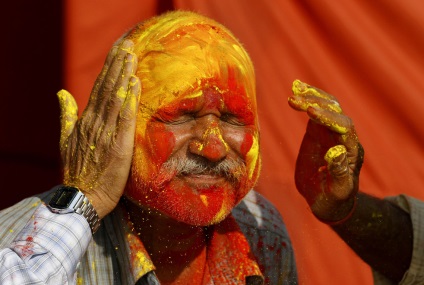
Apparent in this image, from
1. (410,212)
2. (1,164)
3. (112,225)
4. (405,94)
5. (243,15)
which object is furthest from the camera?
(1,164)

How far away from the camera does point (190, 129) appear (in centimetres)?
214

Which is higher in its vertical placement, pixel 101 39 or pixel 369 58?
pixel 369 58

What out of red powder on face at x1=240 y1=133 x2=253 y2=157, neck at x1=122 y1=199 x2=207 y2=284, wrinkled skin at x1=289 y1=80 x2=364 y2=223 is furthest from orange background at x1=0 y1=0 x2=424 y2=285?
red powder on face at x1=240 y1=133 x2=253 y2=157

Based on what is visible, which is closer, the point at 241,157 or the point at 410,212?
the point at 241,157

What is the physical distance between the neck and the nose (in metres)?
0.22

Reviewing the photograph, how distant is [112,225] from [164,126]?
1.05ft

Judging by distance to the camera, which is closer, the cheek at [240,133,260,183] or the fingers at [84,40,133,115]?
the fingers at [84,40,133,115]

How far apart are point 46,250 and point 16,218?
364mm

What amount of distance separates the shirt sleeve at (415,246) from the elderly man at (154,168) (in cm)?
42

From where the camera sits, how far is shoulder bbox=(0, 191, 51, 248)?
2.22 meters

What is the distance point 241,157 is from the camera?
2.20m

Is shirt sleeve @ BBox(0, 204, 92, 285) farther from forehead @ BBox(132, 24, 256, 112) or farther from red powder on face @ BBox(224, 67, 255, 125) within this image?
red powder on face @ BBox(224, 67, 255, 125)

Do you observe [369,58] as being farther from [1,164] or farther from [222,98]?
[1,164]

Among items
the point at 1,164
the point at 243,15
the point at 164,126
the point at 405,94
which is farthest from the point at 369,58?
the point at 1,164
